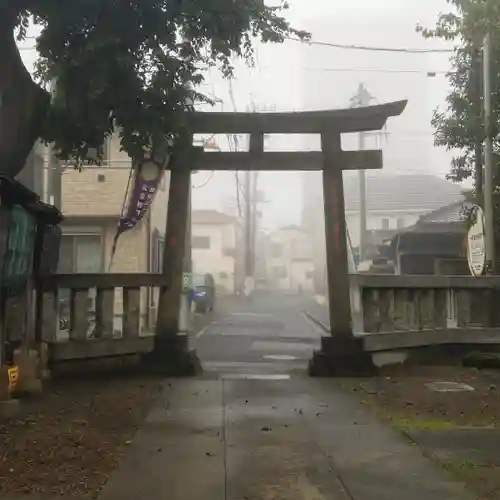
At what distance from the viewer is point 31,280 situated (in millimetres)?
10508

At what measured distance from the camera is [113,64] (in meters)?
8.48

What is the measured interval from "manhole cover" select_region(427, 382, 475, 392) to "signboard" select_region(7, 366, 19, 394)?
517 cm

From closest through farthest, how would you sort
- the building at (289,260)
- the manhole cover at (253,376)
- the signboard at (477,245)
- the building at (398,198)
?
the manhole cover at (253,376) → the signboard at (477,245) → the building at (398,198) → the building at (289,260)

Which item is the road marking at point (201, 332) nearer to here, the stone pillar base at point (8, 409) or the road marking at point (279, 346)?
the road marking at point (279, 346)

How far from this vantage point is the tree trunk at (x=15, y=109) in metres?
9.15

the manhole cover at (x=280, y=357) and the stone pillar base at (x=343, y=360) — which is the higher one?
the stone pillar base at (x=343, y=360)

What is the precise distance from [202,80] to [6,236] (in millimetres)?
3095

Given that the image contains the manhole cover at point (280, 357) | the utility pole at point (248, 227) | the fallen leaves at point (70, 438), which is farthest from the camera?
the utility pole at point (248, 227)

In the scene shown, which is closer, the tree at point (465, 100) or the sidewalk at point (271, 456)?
the sidewalk at point (271, 456)

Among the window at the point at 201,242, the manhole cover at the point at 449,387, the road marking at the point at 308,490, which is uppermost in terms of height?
the window at the point at 201,242

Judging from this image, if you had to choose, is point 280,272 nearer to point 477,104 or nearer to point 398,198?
point 398,198

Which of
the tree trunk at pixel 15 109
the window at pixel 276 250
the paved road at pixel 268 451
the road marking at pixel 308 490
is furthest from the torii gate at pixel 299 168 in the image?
the window at pixel 276 250

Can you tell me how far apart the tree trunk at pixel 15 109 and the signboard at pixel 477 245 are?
911cm

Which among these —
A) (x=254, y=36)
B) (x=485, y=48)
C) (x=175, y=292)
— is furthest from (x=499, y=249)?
(x=254, y=36)
